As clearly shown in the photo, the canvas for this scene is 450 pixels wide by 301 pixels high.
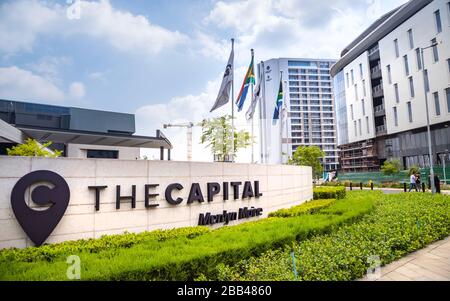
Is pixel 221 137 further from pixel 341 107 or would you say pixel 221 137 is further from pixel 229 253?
pixel 341 107

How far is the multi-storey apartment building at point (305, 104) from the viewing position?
108250 millimetres

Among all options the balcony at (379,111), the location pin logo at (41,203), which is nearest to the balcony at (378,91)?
the balcony at (379,111)

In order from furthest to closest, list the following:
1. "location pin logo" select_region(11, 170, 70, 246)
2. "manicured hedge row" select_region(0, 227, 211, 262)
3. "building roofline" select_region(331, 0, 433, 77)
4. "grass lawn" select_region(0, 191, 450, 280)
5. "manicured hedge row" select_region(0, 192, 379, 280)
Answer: "building roofline" select_region(331, 0, 433, 77) < "location pin logo" select_region(11, 170, 70, 246) < "manicured hedge row" select_region(0, 227, 211, 262) < "grass lawn" select_region(0, 191, 450, 280) < "manicured hedge row" select_region(0, 192, 379, 280)

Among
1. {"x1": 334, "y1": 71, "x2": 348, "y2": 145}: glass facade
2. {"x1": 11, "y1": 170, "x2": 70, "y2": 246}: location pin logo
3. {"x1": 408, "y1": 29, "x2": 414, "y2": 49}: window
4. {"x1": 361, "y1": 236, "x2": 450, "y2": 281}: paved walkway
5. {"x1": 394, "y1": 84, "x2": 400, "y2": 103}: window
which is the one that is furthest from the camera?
{"x1": 334, "y1": 71, "x2": 348, "y2": 145}: glass facade

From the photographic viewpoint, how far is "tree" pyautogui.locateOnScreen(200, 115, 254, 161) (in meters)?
35.9

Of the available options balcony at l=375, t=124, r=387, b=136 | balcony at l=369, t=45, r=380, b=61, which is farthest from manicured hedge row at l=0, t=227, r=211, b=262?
balcony at l=369, t=45, r=380, b=61

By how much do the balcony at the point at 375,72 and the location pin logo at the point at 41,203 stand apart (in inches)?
A: 2269

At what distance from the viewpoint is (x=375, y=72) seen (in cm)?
5297

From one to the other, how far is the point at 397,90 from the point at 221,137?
3145 cm

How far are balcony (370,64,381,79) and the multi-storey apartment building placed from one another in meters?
52.5

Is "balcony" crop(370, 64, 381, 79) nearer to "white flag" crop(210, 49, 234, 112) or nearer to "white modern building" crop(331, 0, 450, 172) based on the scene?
"white modern building" crop(331, 0, 450, 172)

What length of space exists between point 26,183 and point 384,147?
56766 mm

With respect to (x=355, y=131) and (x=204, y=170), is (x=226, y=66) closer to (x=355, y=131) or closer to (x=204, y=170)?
(x=204, y=170)
